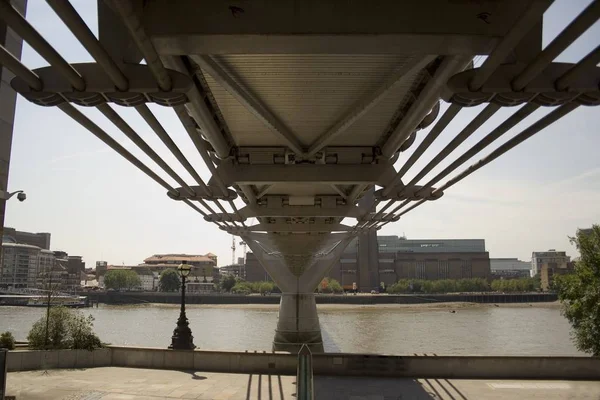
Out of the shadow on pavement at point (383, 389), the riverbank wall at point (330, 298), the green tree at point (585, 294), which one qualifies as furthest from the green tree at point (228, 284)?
the shadow on pavement at point (383, 389)

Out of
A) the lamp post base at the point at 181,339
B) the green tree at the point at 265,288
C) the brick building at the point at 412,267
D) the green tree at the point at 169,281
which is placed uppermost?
the brick building at the point at 412,267

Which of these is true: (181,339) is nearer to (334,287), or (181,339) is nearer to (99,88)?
(99,88)

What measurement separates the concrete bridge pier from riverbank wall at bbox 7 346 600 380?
12.8 m

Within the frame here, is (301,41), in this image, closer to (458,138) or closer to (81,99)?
(81,99)

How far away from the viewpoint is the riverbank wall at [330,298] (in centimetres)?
11012

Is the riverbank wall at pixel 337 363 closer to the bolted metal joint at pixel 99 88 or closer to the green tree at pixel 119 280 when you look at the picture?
the bolted metal joint at pixel 99 88

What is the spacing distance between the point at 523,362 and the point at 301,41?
11216 millimetres

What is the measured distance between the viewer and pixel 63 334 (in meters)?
14.9

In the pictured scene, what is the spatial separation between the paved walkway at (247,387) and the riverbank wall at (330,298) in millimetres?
97966

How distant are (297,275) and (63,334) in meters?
18.8

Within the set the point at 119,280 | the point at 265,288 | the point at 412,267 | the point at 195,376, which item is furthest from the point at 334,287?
the point at 195,376

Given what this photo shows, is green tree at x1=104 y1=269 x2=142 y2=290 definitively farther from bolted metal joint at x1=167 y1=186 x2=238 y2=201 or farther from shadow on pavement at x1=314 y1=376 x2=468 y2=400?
shadow on pavement at x1=314 y1=376 x2=468 y2=400

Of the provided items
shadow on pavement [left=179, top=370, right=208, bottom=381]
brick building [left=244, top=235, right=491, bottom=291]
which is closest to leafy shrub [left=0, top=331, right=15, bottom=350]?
shadow on pavement [left=179, top=370, right=208, bottom=381]

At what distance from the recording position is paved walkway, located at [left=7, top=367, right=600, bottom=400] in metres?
10.8
